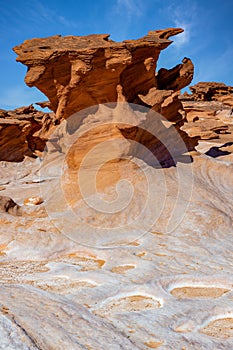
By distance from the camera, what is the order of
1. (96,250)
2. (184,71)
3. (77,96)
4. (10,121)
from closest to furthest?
(96,250)
(77,96)
(184,71)
(10,121)

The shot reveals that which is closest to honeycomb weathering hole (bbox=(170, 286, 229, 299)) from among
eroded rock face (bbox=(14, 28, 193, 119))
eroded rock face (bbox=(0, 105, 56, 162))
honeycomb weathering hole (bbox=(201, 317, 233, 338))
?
honeycomb weathering hole (bbox=(201, 317, 233, 338))

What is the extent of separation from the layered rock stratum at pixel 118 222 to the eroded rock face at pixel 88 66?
0.11ft

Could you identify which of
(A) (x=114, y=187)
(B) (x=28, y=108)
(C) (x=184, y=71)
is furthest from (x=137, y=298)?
(B) (x=28, y=108)

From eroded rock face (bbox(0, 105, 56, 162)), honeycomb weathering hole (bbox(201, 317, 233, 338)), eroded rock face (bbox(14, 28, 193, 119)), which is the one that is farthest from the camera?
eroded rock face (bbox(0, 105, 56, 162))

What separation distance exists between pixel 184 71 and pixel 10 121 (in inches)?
611

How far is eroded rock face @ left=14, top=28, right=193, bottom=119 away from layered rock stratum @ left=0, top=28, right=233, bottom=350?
3 cm

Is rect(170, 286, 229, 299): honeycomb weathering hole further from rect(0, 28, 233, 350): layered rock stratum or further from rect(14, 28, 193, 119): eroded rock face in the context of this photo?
rect(14, 28, 193, 119): eroded rock face

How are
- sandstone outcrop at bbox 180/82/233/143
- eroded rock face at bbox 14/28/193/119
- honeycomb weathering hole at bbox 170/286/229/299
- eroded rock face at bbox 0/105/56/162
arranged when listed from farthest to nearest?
eroded rock face at bbox 0/105/56/162 < sandstone outcrop at bbox 180/82/233/143 < eroded rock face at bbox 14/28/193/119 < honeycomb weathering hole at bbox 170/286/229/299

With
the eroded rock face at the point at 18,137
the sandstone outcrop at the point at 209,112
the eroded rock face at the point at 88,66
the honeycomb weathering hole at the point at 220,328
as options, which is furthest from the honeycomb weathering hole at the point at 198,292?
the eroded rock face at the point at 18,137

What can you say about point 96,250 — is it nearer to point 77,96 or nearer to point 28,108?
point 77,96

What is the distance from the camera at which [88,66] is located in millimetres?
8984

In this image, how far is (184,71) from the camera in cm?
1155

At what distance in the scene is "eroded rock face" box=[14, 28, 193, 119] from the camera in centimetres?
899

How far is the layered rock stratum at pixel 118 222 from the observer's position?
3346 millimetres
